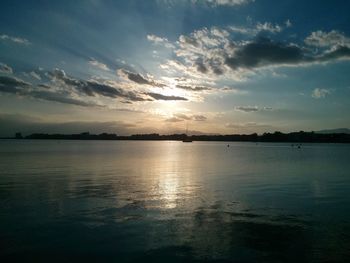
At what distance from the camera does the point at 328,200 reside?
25422mm

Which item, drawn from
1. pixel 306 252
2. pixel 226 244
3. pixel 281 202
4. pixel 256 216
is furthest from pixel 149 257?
pixel 281 202

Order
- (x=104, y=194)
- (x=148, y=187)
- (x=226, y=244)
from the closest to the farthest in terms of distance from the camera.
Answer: (x=226, y=244)
(x=104, y=194)
(x=148, y=187)

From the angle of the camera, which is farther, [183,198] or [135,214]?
[183,198]

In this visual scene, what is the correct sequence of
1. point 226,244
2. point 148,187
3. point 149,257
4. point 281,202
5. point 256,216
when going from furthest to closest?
point 148,187 < point 281,202 < point 256,216 < point 226,244 < point 149,257

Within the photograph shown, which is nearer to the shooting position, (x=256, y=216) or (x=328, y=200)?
(x=256, y=216)

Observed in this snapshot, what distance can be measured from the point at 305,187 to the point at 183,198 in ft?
46.6

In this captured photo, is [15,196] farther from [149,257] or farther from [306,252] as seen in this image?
[306,252]

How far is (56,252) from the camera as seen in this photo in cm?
1346

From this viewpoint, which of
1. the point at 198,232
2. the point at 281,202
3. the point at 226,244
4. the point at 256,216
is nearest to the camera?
the point at 226,244

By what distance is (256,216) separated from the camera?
1983 centimetres

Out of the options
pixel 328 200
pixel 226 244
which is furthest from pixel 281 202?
pixel 226 244

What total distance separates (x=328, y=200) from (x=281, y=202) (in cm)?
395

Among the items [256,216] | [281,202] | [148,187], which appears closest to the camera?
[256,216]

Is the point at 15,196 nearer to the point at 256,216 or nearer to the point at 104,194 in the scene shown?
the point at 104,194
